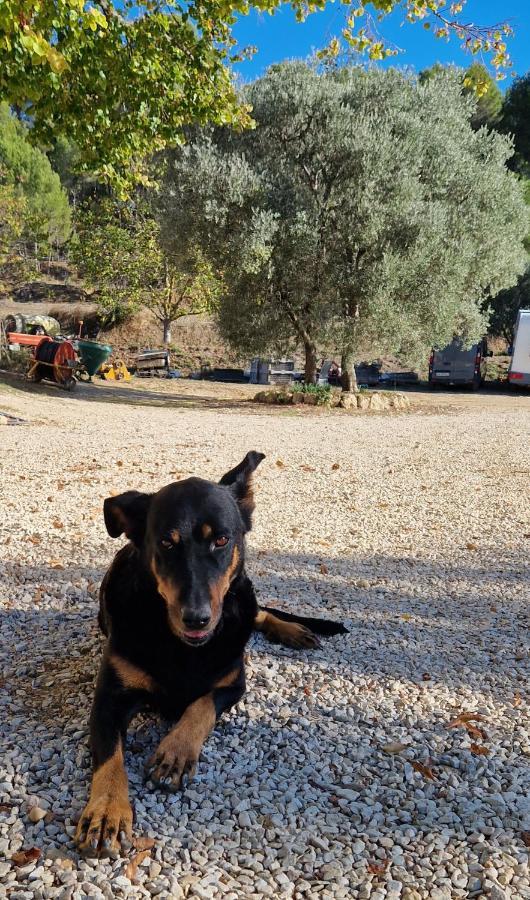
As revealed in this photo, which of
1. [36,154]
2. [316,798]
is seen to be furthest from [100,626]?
[36,154]

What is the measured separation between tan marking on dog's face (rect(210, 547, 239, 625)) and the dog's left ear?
329 mm

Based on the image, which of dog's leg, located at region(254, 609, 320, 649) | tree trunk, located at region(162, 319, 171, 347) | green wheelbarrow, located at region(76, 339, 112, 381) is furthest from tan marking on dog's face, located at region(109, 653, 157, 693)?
tree trunk, located at region(162, 319, 171, 347)

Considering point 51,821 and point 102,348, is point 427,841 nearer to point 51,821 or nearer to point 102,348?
point 51,821

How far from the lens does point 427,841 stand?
2.20 metres

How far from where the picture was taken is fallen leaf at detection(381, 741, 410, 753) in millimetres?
2746

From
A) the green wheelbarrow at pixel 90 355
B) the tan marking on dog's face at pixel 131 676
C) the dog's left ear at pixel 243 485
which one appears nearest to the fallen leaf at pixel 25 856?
the tan marking on dog's face at pixel 131 676

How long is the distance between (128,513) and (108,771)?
1.02 m

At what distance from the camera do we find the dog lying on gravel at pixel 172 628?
238 cm

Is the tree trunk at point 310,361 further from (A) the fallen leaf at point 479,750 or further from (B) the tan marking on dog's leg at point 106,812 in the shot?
(B) the tan marking on dog's leg at point 106,812

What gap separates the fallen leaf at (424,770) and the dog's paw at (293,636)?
1.09 metres

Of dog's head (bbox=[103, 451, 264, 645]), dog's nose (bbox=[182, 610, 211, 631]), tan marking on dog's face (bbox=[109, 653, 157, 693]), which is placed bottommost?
tan marking on dog's face (bbox=[109, 653, 157, 693])

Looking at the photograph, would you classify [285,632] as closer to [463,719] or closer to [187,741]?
[463,719]

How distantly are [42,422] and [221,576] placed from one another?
1118 centimetres

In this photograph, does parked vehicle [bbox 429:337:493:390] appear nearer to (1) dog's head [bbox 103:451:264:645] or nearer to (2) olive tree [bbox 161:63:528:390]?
(2) olive tree [bbox 161:63:528:390]
